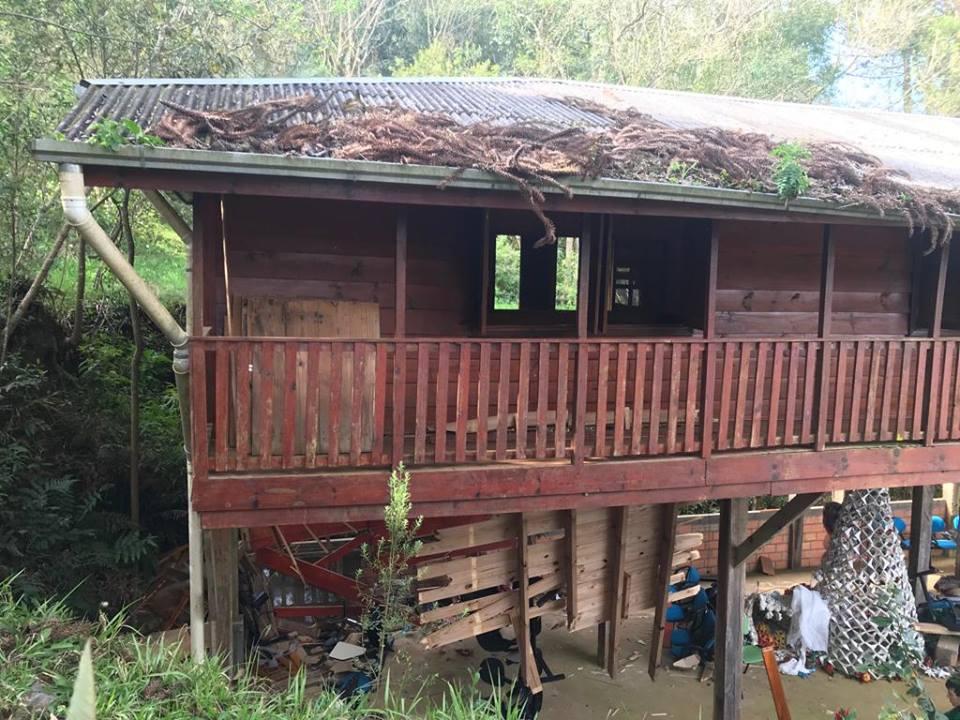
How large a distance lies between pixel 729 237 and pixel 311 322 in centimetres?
416

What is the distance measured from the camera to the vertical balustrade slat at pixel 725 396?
526cm

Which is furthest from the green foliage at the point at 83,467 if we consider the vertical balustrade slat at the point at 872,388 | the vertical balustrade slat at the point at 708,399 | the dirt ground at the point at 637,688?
the vertical balustrade slat at the point at 872,388

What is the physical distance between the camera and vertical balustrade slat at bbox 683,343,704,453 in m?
5.27

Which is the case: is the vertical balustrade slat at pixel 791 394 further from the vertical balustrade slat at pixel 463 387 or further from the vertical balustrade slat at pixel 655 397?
the vertical balustrade slat at pixel 463 387

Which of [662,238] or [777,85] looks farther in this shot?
[777,85]

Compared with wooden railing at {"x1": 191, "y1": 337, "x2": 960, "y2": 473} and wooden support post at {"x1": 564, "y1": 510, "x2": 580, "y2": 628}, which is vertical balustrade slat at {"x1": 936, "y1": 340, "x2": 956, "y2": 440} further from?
wooden support post at {"x1": 564, "y1": 510, "x2": 580, "y2": 628}

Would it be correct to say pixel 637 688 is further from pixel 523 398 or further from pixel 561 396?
pixel 523 398

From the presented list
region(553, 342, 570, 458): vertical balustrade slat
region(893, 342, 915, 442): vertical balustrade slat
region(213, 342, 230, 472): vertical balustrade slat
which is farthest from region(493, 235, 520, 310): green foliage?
region(213, 342, 230, 472): vertical balustrade slat

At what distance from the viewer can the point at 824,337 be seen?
555 cm

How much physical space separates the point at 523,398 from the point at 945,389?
369cm

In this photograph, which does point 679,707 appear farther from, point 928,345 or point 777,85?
point 777,85

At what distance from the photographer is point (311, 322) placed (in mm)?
5484

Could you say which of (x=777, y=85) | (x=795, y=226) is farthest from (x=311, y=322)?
(x=777, y=85)

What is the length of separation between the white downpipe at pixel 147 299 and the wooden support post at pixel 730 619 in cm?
443
